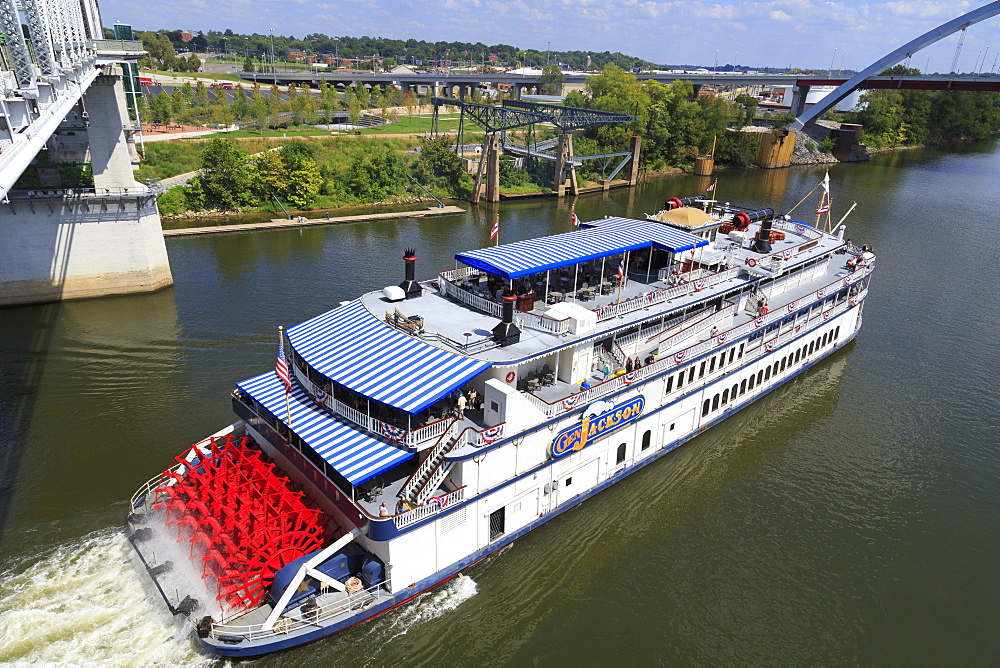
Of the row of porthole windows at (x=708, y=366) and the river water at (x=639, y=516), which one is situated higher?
the row of porthole windows at (x=708, y=366)

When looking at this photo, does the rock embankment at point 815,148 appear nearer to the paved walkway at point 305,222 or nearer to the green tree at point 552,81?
the green tree at point 552,81

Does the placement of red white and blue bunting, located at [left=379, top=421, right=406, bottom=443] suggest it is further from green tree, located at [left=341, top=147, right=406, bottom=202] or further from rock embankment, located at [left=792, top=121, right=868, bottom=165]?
rock embankment, located at [left=792, top=121, right=868, bottom=165]

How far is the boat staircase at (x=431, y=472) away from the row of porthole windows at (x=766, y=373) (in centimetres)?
1433

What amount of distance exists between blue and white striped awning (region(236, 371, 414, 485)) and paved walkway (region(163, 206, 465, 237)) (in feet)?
130

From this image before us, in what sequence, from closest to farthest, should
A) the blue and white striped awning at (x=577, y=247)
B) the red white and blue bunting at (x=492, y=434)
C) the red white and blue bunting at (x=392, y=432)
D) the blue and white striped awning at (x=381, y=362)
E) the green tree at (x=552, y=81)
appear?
the red white and blue bunting at (x=392, y=432)
the blue and white striped awning at (x=381, y=362)
the red white and blue bunting at (x=492, y=434)
the blue and white striped awning at (x=577, y=247)
the green tree at (x=552, y=81)

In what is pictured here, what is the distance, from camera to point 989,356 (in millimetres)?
38656

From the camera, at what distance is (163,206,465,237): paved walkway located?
57.6 metres

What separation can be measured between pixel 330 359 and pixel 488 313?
6.61 m

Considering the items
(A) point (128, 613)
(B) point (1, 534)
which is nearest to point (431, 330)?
(A) point (128, 613)

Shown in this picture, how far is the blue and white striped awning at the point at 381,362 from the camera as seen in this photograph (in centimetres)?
1988

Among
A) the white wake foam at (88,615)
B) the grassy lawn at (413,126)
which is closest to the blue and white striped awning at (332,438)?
Result: the white wake foam at (88,615)

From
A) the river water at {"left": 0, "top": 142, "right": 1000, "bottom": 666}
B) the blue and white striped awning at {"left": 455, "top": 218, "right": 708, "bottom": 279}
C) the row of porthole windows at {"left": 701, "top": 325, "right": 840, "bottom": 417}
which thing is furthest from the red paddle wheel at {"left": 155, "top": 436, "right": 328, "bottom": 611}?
the row of porthole windows at {"left": 701, "top": 325, "right": 840, "bottom": 417}

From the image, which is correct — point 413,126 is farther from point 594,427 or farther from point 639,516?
point 639,516

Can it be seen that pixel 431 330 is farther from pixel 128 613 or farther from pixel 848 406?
pixel 848 406
